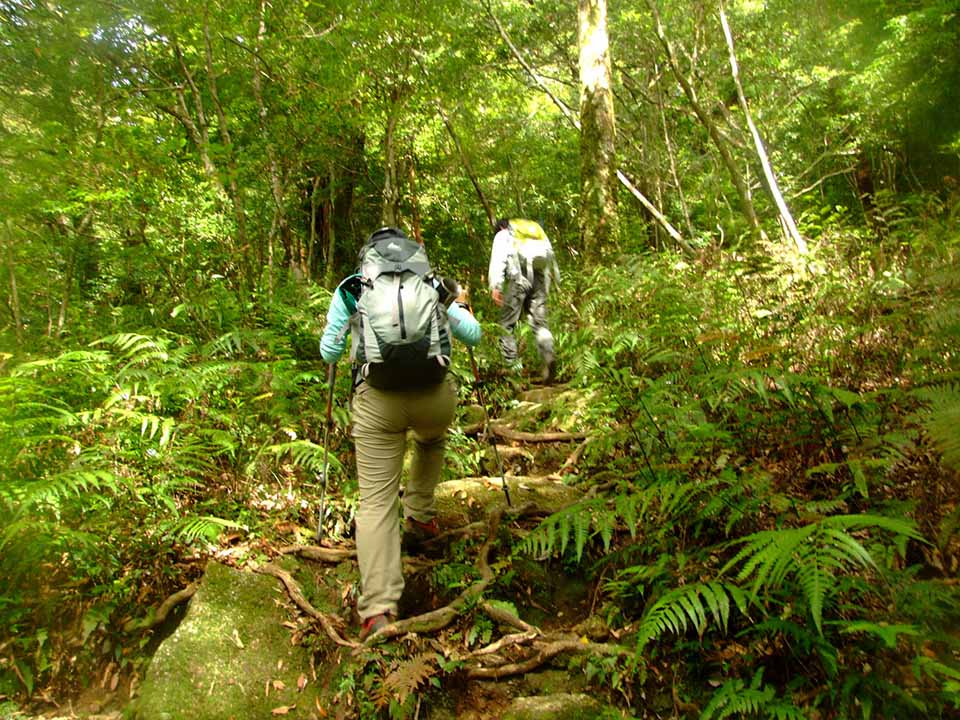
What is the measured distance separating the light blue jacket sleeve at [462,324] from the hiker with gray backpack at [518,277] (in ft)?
11.7

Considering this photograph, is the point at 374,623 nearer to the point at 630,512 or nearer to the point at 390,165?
the point at 630,512

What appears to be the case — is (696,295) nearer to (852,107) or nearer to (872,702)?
(872,702)

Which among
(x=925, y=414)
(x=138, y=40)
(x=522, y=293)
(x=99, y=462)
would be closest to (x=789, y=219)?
(x=522, y=293)

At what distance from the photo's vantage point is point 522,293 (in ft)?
24.6

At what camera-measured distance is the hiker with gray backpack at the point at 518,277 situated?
7.50m

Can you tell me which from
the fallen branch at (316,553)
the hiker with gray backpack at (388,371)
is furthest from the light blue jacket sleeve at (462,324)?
the fallen branch at (316,553)

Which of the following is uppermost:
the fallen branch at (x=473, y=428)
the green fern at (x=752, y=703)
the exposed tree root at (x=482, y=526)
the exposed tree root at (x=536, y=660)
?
the fallen branch at (x=473, y=428)

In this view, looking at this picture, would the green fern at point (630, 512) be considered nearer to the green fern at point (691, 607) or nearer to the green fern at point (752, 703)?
the green fern at point (691, 607)

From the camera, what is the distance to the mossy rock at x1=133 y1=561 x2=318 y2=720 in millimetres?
3172

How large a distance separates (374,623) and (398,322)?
172 cm

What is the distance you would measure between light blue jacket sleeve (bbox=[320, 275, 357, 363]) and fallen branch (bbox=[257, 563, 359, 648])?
1.46 m

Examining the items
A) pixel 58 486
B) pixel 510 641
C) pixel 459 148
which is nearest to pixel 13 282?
pixel 58 486

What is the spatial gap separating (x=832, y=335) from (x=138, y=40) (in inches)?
368

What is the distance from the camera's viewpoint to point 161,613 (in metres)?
3.70
